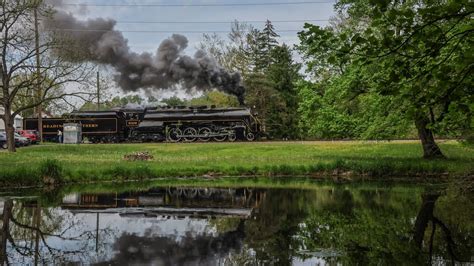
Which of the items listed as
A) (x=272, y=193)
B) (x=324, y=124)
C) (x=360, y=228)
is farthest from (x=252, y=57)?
(x=360, y=228)

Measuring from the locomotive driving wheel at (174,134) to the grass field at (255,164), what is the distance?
30.2 feet

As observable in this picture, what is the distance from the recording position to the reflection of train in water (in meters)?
14.4

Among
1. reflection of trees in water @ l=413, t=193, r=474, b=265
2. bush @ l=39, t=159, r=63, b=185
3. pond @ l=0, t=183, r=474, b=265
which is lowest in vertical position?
pond @ l=0, t=183, r=474, b=265

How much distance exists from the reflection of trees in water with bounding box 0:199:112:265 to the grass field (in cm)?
690

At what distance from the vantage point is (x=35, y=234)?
1103 cm

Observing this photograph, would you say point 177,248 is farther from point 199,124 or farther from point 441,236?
point 199,124

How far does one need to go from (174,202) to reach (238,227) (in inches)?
199

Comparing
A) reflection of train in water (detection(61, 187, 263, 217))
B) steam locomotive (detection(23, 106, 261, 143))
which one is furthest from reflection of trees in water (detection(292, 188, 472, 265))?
steam locomotive (detection(23, 106, 261, 143))

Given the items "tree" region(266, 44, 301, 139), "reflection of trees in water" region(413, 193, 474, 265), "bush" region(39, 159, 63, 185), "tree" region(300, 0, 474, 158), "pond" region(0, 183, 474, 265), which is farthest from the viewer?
"tree" region(266, 44, 301, 139)

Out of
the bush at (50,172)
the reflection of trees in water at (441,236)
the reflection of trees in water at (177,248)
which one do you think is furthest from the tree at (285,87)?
the reflection of trees in water at (177,248)

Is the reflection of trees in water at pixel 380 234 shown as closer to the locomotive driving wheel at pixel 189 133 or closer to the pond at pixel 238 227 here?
the pond at pixel 238 227

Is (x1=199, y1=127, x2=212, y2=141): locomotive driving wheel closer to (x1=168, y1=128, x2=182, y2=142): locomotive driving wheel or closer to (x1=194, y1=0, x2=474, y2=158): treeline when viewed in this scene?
(x1=168, y1=128, x2=182, y2=142): locomotive driving wheel

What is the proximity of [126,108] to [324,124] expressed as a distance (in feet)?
77.8

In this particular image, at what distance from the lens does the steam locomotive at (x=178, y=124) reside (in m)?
42.9
